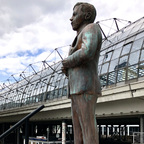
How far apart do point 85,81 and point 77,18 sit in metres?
1.17

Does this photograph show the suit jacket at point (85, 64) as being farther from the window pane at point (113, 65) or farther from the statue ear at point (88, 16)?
the window pane at point (113, 65)

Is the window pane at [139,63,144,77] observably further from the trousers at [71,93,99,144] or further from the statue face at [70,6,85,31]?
the trousers at [71,93,99,144]

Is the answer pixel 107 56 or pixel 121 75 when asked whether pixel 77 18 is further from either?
pixel 107 56

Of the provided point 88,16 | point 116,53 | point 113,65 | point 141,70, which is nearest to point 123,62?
point 113,65

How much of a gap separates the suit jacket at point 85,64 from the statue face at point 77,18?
273 millimetres

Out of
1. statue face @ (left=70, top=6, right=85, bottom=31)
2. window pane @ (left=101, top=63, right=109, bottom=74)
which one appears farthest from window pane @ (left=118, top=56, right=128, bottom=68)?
statue face @ (left=70, top=6, right=85, bottom=31)

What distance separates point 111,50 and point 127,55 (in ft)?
10.5

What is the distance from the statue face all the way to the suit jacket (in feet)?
0.90

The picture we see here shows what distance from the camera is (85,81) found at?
399 centimetres

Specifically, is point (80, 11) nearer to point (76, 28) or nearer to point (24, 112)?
point (76, 28)

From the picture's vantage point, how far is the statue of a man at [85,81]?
3932 mm

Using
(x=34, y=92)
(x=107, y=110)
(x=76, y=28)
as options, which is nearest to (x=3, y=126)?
(x=34, y=92)

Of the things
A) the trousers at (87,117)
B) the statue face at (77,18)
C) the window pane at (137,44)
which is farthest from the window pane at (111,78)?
the trousers at (87,117)

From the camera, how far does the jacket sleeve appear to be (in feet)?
12.7
